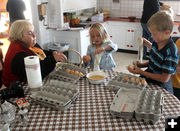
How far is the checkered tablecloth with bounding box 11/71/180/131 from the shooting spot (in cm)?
104

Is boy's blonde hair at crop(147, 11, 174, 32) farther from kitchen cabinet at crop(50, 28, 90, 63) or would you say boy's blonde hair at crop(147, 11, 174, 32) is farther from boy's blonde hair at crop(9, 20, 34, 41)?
kitchen cabinet at crop(50, 28, 90, 63)

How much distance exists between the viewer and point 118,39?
4852 mm

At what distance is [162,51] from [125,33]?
327cm

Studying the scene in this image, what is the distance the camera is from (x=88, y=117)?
3.69 ft

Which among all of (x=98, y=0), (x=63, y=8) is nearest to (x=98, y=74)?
(x=63, y=8)

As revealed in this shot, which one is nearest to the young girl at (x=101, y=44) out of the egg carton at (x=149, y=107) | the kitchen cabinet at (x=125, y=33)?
the egg carton at (x=149, y=107)

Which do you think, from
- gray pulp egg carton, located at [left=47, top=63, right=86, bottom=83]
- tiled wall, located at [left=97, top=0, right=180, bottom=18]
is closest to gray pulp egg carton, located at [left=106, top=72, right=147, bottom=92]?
gray pulp egg carton, located at [left=47, top=63, right=86, bottom=83]

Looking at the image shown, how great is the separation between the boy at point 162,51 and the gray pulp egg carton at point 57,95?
0.57 m

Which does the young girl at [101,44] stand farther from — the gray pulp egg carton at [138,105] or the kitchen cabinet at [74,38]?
the kitchen cabinet at [74,38]

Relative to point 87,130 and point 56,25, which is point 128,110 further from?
point 56,25

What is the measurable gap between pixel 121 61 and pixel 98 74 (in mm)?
2855

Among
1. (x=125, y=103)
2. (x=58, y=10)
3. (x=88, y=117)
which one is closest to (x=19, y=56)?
(x=88, y=117)

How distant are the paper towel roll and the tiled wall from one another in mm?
4125

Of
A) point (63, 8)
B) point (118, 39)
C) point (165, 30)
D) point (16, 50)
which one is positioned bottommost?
point (118, 39)
